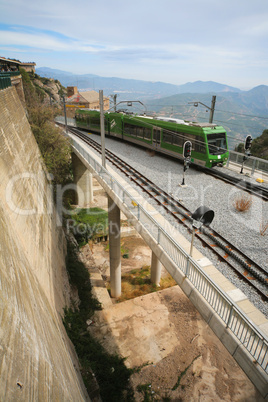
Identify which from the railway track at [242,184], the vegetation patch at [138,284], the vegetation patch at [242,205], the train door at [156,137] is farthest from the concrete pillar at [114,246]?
the vegetation patch at [242,205]

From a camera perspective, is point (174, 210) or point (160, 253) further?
point (174, 210)

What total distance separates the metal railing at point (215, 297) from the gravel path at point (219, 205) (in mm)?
1254

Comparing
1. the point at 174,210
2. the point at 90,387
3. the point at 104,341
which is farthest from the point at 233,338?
the point at 104,341

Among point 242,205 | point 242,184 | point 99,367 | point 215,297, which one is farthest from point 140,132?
point 215,297

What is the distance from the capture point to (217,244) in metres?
9.30

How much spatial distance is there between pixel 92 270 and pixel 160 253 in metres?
13.5

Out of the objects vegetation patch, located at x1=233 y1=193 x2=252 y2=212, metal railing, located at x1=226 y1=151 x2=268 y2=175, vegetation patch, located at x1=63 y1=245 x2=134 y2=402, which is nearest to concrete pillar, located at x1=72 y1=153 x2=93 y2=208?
metal railing, located at x1=226 y1=151 x2=268 y2=175

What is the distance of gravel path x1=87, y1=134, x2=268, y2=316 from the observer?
28.3 feet

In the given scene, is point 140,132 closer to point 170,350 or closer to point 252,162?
point 252,162

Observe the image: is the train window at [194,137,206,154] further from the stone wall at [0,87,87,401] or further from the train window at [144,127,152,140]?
the stone wall at [0,87,87,401]

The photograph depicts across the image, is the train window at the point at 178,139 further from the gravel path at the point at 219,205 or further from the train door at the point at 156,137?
the train door at the point at 156,137

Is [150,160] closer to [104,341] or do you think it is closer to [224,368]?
[104,341]

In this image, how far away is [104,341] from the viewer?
14.9 meters

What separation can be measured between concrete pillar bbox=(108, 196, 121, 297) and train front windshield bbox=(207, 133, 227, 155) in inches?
291
